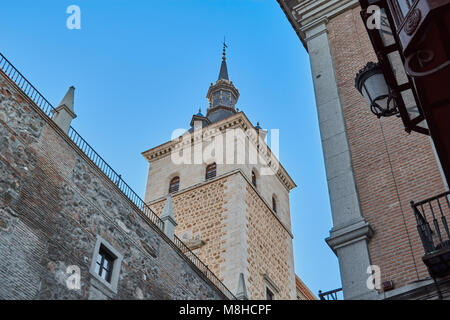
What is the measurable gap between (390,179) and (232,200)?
1841 cm

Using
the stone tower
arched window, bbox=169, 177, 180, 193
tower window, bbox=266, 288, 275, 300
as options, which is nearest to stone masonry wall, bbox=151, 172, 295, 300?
the stone tower

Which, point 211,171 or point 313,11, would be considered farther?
point 211,171

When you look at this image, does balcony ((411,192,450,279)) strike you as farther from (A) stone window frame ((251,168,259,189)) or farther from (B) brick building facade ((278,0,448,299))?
(A) stone window frame ((251,168,259,189))

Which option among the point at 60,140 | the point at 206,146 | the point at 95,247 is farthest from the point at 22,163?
the point at 206,146

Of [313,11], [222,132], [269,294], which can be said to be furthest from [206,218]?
[313,11]

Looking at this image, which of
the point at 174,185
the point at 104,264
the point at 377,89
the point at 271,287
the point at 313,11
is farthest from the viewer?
the point at 174,185

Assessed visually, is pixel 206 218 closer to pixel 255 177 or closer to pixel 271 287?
pixel 271 287

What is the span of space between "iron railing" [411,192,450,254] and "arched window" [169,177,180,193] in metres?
22.7

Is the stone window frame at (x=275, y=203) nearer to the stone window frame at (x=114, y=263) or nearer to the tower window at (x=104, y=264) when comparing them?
the stone window frame at (x=114, y=263)

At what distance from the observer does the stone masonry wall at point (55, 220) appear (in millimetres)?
11039

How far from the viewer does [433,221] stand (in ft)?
19.8

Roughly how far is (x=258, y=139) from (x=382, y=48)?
25.9 metres

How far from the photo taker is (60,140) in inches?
527

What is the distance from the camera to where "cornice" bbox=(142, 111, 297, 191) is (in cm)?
3006
